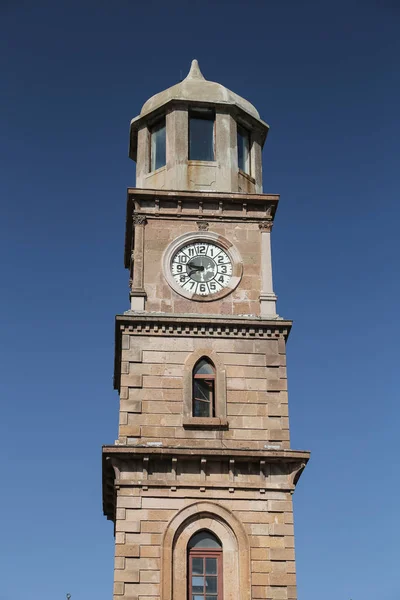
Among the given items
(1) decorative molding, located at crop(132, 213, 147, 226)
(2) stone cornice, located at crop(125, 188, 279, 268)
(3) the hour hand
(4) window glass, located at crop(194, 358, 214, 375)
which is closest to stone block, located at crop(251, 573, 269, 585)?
(4) window glass, located at crop(194, 358, 214, 375)

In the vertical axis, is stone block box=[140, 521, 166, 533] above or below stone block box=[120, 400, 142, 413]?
below

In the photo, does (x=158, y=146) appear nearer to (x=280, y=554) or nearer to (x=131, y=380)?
(x=131, y=380)

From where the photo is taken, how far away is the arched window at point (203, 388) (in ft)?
115

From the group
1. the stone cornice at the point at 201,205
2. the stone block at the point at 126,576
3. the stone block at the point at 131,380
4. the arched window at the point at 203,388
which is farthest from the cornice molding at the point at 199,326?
the stone block at the point at 126,576

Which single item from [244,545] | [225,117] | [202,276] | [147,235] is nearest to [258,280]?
[202,276]

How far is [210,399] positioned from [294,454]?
3.51 m

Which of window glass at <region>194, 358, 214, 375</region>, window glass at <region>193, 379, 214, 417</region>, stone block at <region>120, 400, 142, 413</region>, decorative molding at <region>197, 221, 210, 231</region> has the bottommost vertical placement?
stone block at <region>120, 400, 142, 413</region>

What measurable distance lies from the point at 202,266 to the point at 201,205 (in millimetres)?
2432

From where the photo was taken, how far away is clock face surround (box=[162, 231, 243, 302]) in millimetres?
37125

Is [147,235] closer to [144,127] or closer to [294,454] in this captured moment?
[144,127]

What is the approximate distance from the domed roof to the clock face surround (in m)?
5.70

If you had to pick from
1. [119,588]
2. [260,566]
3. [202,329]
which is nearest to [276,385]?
[202,329]

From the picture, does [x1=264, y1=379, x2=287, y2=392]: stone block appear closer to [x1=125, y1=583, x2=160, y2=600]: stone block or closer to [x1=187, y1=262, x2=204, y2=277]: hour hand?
[x1=187, y1=262, x2=204, y2=277]: hour hand

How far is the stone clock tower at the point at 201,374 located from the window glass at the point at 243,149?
0.18 feet
